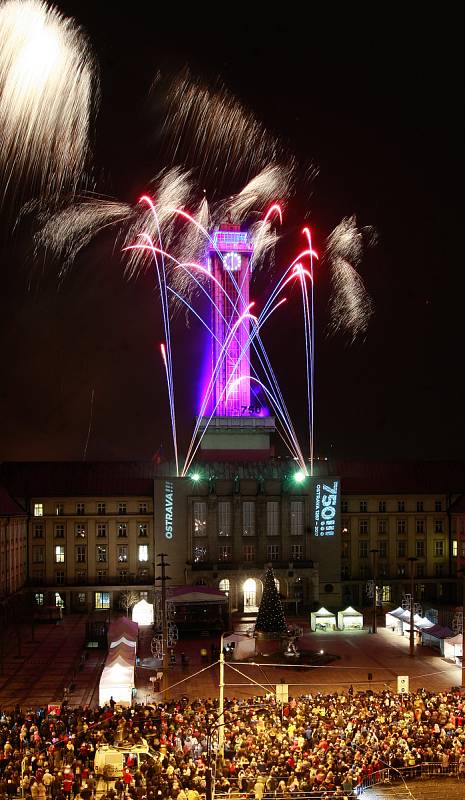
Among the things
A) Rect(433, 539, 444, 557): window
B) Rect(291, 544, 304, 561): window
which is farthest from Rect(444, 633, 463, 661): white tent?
Rect(433, 539, 444, 557): window

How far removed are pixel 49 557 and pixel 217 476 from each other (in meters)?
17.1

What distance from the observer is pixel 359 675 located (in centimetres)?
5144

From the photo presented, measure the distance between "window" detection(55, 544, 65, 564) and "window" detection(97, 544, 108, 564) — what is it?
3193 mm

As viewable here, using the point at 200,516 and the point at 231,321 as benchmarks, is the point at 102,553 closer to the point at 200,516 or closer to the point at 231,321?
the point at 200,516

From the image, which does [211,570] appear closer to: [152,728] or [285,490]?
[285,490]

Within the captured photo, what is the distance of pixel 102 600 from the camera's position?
7838 centimetres

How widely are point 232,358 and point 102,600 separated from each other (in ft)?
99.8

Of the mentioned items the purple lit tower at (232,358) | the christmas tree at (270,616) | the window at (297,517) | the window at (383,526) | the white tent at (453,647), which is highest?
the purple lit tower at (232,358)

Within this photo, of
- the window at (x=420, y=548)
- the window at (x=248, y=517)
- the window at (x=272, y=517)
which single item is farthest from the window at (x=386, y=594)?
the window at (x=248, y=517)

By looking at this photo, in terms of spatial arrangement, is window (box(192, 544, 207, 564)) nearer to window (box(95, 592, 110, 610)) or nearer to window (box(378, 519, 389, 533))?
window (box(95, 592, 110, 610))

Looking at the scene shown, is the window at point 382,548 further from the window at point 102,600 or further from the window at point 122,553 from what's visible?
the window at point 102,600

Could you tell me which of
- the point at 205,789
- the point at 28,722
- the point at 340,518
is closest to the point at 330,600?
the point at 340,518

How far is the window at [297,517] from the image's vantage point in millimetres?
79062

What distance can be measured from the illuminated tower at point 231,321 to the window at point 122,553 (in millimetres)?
19110
